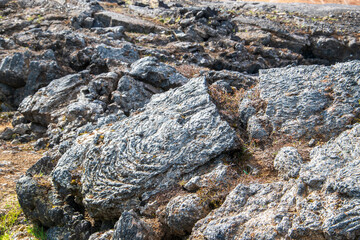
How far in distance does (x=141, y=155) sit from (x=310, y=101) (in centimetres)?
576

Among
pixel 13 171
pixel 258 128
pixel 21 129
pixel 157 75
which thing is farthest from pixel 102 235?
pixel 21 129

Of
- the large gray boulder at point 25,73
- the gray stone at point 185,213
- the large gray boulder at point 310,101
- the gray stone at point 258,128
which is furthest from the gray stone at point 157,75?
the gray stone at point 185,213

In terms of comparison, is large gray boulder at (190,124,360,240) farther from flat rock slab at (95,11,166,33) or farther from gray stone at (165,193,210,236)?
flat rock slab at (95,11,166,33)

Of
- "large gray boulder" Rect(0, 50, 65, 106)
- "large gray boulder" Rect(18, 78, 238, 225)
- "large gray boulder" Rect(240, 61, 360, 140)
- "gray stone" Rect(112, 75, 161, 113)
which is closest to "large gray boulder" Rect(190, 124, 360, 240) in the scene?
"large gray boulder" Rect(240, 61, 360, 140)

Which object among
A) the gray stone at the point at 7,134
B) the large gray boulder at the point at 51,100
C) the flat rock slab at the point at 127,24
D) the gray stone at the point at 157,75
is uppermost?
the flat rock slab at the point at 127,24

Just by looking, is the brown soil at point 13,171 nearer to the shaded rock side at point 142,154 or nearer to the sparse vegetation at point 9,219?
the sparse vegetation at point 9,219

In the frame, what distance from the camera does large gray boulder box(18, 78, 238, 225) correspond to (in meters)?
8.28

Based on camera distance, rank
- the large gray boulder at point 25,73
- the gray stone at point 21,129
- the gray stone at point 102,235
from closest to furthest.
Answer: the gray stone at point 102,235 → the gray stone at point 21,129 → the large gray boulder at point 25,73

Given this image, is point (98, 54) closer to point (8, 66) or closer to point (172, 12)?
point (8, 66)

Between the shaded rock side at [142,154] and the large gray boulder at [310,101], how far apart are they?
1886mm

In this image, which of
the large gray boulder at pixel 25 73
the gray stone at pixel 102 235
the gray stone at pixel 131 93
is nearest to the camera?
the gray stone at pixel 102 235

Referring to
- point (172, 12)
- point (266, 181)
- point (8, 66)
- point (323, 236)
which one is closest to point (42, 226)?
point (266, 181)

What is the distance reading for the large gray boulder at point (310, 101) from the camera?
9.21 m

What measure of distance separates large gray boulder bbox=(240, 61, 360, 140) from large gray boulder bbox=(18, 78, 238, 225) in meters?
1.89
